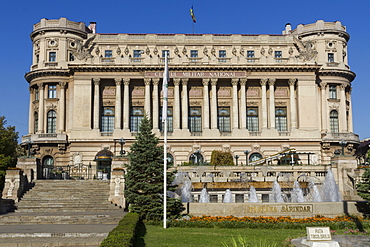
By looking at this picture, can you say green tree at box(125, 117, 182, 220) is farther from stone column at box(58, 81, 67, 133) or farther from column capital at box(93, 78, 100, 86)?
stone column at box(58, 81, 67, 133)

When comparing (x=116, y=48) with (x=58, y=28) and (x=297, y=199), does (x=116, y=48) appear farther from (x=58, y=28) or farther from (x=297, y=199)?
(x=297, y=199)

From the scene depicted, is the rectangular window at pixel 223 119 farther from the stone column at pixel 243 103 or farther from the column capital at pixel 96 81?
the column capital at pixel 96 81

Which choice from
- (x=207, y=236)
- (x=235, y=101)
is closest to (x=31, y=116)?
(x=235, y=101)

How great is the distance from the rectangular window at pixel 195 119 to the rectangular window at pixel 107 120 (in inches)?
392

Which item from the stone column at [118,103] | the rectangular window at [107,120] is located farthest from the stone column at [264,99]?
the rectangular window at [107,120]

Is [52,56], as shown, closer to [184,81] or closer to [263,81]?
[184,81]

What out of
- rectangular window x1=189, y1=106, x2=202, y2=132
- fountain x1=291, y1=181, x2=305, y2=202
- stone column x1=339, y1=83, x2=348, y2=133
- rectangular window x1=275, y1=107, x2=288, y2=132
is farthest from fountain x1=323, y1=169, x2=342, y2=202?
stone column x1=339, y1=83, x2=348, y2=133

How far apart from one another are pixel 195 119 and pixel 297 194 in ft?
93.6

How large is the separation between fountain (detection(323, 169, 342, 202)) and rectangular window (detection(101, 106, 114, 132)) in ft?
98.4

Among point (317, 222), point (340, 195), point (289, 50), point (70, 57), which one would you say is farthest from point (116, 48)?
point (317, 222)

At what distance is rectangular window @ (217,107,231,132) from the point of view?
62844 millimetres

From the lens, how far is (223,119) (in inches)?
2484

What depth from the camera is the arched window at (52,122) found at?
2485 inches

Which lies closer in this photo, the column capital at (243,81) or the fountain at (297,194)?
the fountain at (297,194)
